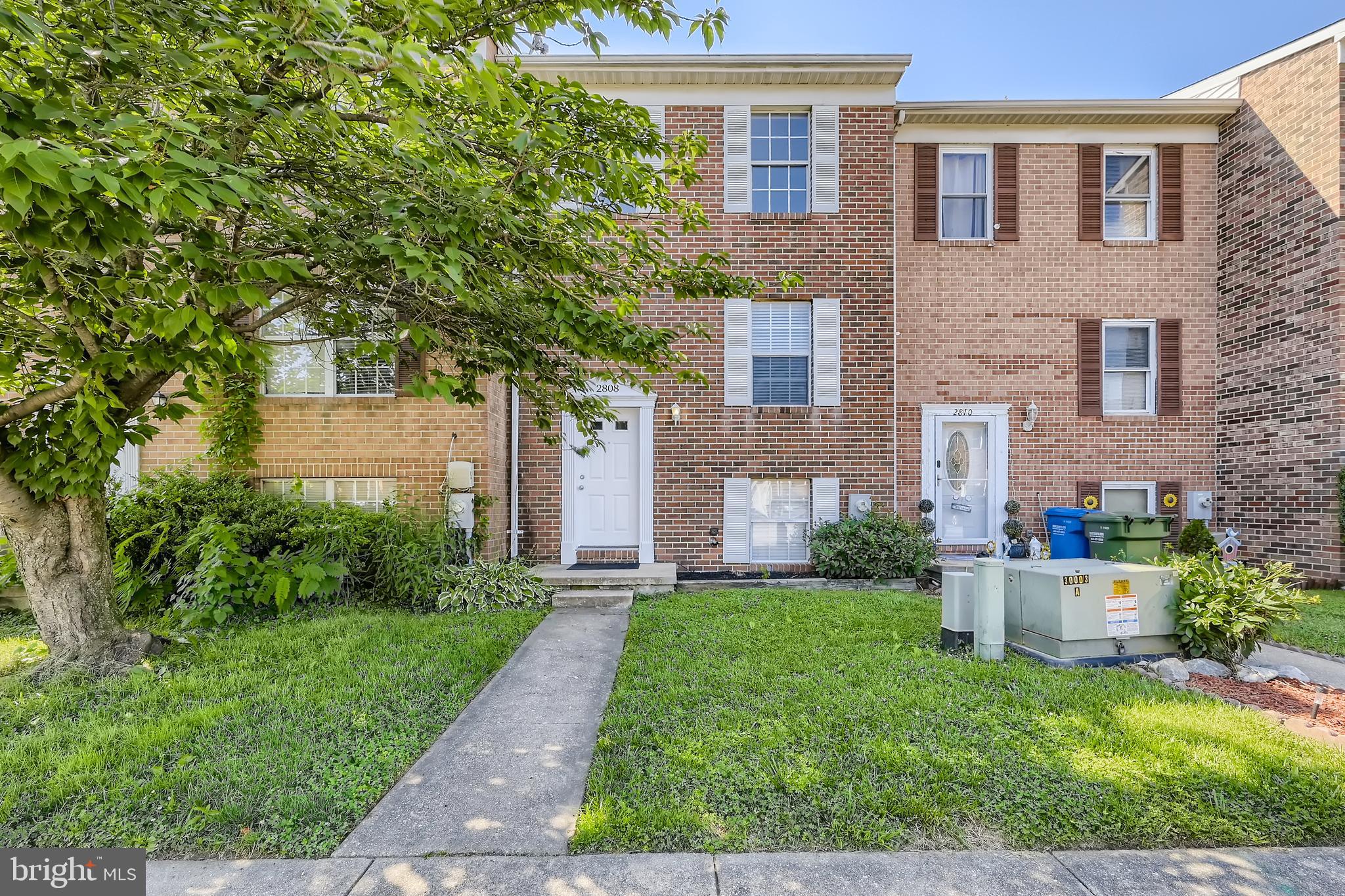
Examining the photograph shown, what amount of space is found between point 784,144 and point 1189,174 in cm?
629

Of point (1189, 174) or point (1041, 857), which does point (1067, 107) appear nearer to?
point (1189, 174)

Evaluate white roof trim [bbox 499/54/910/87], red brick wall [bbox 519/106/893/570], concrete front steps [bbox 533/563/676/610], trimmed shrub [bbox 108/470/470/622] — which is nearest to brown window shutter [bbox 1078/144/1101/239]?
red brick wall [bbox 519/106/893/570]

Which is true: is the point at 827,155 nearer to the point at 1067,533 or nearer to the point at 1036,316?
the point at 1036,316

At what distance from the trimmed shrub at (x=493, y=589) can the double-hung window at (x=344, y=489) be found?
5.29 feet

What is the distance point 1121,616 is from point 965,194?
22.1 feet

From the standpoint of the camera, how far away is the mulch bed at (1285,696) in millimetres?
3396

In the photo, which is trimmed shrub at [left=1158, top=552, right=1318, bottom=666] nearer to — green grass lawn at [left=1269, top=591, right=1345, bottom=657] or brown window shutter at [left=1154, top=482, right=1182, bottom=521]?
green grass lawn at [left=1269, top=591, right=1345, bottom=657]

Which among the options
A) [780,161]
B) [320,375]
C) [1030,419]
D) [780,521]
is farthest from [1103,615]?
[320,375]

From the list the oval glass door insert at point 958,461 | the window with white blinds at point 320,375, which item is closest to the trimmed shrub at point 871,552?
the oval glass door insert at point 958,461

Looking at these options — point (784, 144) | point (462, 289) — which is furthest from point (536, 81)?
point (784, 144)

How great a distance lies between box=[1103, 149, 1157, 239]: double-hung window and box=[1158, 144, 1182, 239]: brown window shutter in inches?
3.9

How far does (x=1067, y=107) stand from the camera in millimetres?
7953

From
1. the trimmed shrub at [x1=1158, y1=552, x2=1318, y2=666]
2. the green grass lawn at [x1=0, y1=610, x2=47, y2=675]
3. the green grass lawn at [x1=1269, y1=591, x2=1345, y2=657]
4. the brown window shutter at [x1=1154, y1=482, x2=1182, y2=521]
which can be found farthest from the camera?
the brown window shutter at [x1=1154, y1=482, x2=1182, y2=521]

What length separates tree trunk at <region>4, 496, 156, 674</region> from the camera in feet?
12.5
